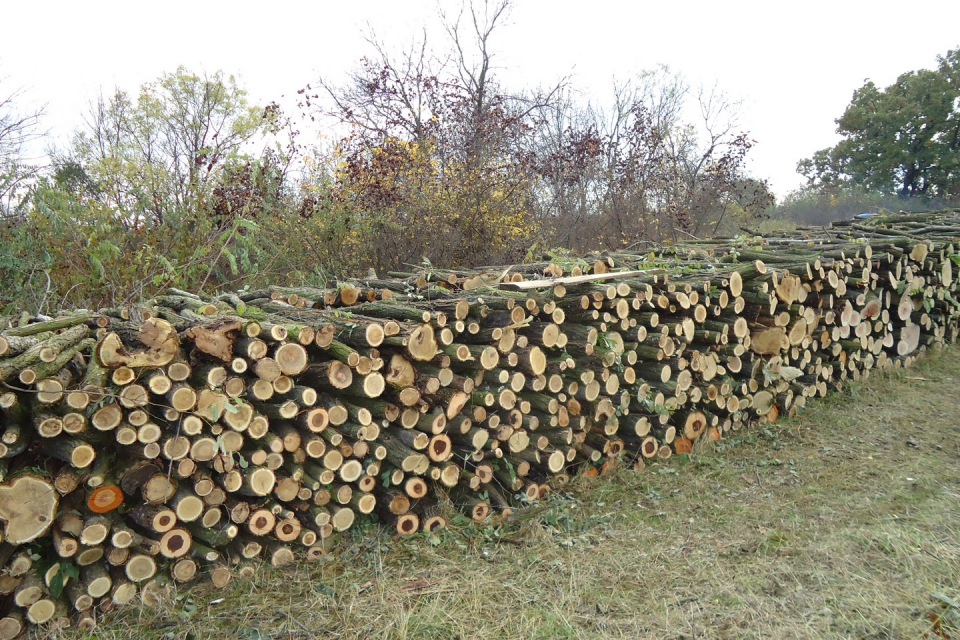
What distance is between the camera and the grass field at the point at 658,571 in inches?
100

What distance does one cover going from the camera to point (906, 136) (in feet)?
77.7

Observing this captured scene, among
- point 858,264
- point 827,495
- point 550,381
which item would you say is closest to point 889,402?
point 858,264

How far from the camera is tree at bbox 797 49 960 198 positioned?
22.8 metres

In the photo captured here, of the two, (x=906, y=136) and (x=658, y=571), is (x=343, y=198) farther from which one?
(x=906, y=136)

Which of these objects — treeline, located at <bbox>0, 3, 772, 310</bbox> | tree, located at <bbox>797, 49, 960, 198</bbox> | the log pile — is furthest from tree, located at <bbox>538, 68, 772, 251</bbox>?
tree, located at <bbox>797, 49, 960, 198</bbox>

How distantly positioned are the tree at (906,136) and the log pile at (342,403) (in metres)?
23.3

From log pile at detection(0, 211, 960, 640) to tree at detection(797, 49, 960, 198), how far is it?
23.3 m

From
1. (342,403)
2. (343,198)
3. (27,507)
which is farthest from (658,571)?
(343,198)

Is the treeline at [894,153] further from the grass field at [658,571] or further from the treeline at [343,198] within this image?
the grass field at [658,571]

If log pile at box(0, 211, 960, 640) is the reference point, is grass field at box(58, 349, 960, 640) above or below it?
below

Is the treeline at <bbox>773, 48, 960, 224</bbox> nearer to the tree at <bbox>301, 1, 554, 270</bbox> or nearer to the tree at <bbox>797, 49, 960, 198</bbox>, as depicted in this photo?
the tree at <bbox>797, 49, 960, 198</bbox>

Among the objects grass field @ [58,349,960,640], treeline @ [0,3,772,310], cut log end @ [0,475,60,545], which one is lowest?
grass field @ [58,349,960,640]

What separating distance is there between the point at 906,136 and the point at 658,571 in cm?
2765

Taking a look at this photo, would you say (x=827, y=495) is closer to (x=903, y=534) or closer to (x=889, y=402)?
(x=903, y=534)
